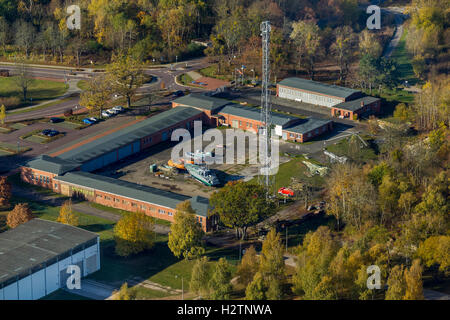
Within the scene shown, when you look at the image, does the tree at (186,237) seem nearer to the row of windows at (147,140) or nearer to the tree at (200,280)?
the tree at (200,280)

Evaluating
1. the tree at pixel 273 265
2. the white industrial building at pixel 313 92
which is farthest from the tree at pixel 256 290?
the white industrial building at pixel 313 92

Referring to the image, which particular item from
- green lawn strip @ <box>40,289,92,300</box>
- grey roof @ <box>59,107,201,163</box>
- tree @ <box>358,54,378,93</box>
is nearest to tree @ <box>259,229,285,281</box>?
green lawn strip @ <box>40,289,92,300</box>

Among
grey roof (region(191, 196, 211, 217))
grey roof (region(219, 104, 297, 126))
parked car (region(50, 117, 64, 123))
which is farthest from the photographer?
parked car (region(50, 117, 64, 123))

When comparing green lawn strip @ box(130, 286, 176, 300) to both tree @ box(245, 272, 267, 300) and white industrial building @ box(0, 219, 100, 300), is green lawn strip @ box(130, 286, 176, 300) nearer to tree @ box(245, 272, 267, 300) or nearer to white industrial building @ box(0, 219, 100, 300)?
white industrial building @ box(0, 219, 100, 300)

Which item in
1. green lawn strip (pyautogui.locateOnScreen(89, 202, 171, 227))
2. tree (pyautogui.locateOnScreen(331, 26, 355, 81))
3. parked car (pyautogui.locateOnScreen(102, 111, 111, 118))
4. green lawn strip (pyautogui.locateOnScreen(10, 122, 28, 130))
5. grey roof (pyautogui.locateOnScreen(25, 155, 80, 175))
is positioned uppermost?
tree (pyautogui.locateOnScreen(331, 26, 355, 81))

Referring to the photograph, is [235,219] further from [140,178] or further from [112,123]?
[112,123]

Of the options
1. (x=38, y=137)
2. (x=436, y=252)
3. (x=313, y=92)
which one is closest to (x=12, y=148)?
(x=38, y=137)
